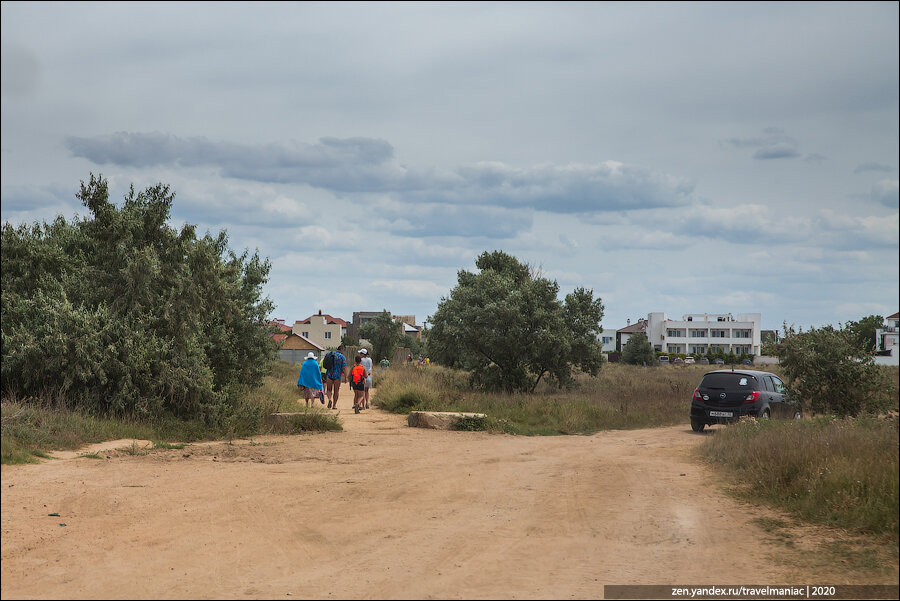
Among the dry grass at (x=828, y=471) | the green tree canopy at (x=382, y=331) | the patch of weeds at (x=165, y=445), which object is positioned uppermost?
the green tree canopy at (x=382, y=331)

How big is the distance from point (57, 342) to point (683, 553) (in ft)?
A: 38.5

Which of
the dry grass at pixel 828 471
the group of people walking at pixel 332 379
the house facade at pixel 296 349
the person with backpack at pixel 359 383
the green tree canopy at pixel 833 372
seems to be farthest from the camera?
the house facade at pixel 296 349

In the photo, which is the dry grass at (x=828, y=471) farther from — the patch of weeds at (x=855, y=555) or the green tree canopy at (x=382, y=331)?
the green tree canopy at (x=382, y=331)

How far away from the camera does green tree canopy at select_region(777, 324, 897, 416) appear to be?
1816 cm

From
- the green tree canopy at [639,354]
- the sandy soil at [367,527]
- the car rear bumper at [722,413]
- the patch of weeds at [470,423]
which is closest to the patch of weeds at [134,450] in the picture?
the sandy soil at [367,527]

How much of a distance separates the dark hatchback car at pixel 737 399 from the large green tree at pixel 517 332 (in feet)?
29.0

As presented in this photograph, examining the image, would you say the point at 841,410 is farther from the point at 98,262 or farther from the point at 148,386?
the point at 98,262

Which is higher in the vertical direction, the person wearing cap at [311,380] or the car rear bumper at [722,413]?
the person wearing cap at [311,380]

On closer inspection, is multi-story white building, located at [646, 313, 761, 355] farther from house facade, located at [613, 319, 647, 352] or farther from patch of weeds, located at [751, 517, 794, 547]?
patch of weeds, located at [751, 517, 794, 547]

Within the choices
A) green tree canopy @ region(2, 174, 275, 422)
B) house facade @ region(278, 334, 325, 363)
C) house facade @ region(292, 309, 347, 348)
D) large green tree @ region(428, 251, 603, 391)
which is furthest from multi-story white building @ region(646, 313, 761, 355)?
green tree canopy @ region(2, 174, 275, 422)

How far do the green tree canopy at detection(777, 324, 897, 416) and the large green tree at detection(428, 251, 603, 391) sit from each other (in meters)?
10.0

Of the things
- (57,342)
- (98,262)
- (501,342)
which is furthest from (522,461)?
(501,342)

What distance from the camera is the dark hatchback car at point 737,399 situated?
61.0 ft

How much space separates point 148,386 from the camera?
49.9 feet
